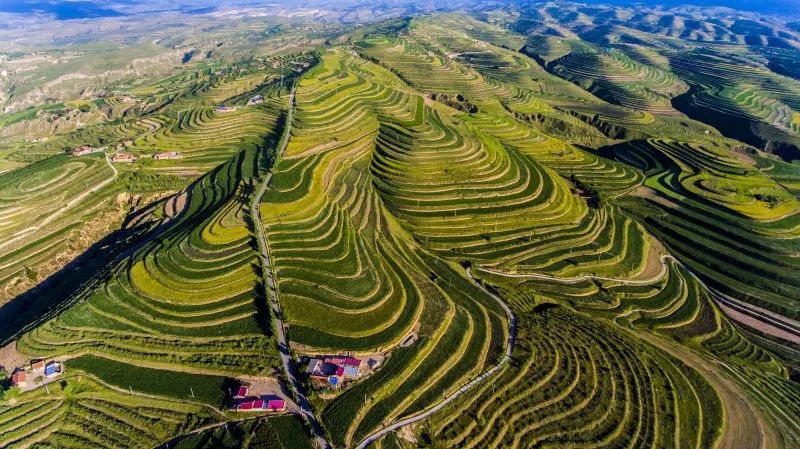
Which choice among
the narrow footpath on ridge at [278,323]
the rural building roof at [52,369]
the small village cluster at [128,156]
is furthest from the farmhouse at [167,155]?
the rural building roof at [52,369]

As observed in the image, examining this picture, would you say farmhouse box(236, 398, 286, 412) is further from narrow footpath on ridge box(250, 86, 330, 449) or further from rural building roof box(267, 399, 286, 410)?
narrow footpath on ridge box(250, 86, 330, 449)

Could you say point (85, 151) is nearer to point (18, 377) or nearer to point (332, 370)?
point (18, 377)

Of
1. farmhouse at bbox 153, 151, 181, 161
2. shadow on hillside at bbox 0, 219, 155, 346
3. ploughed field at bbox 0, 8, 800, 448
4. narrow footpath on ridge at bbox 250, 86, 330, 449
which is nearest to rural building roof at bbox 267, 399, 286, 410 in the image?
narrow footpath on ridge at bbox 250, 86, 330, 449

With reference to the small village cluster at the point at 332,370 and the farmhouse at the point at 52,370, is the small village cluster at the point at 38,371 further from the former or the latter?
the small village cluster at the point at 332,370

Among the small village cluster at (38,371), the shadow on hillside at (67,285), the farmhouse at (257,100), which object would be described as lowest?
the shadow on hillside at (67,285)

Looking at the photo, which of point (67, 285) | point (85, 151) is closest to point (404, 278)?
point (67, 285)

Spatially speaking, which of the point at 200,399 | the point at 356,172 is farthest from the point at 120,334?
the point at 356,172

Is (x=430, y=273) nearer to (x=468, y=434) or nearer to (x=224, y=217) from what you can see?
(x=468, y=434)
